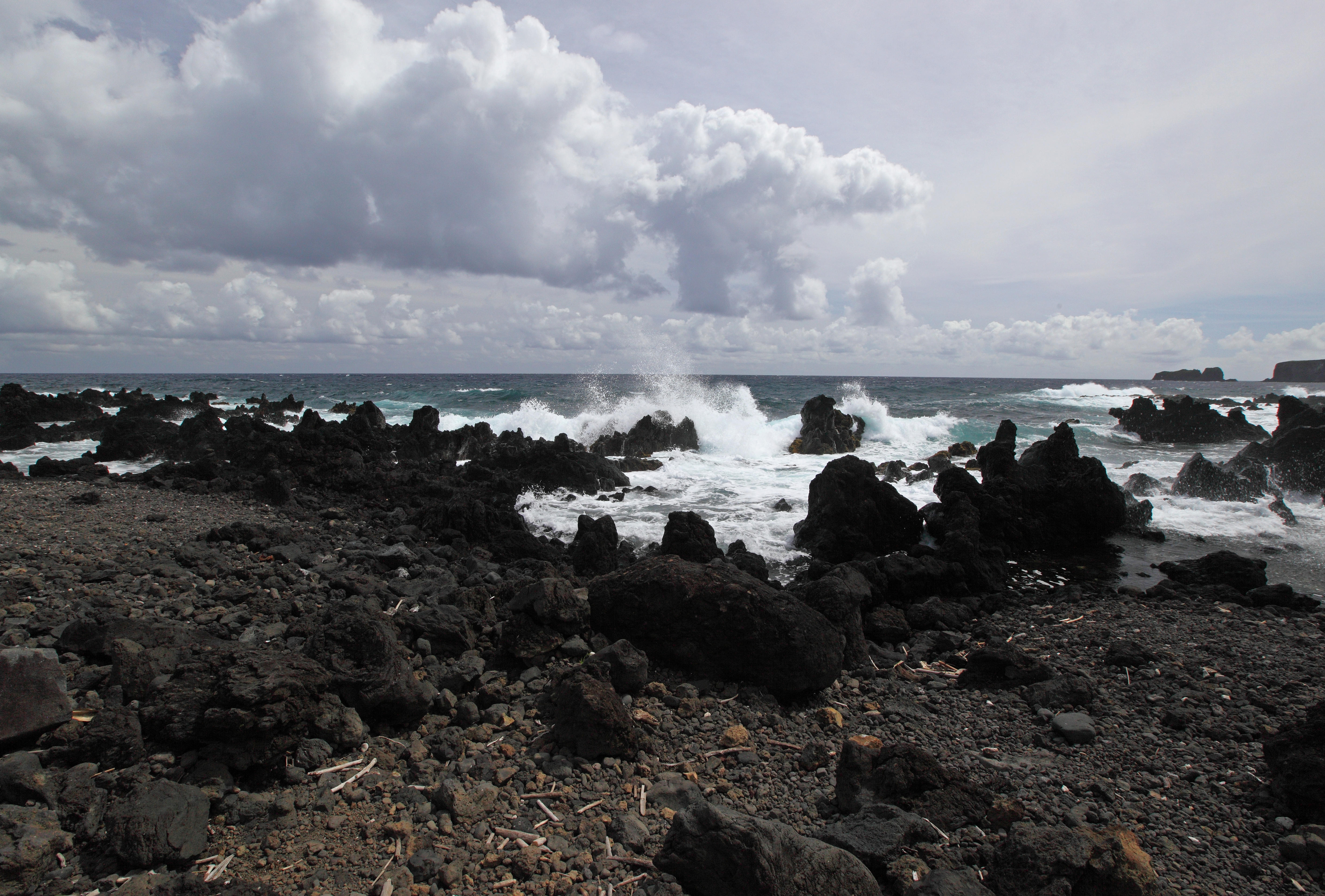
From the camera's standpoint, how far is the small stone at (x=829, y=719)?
4.68 metres

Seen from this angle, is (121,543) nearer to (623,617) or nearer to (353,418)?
(623,617)

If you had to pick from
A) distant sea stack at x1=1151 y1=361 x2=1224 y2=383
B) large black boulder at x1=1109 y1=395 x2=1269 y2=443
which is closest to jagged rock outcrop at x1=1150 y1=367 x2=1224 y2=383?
distant sea stack at x1=1151 y1=361 x2=1224 y2=383

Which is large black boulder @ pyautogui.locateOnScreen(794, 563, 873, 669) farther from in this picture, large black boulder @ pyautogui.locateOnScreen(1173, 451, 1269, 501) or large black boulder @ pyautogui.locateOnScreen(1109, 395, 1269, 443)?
large black boulder @ pyautogui.locateOnScreen(1109, 395, 1269, 443)

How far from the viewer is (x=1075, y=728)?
179 inches

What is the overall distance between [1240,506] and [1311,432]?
18.1ft

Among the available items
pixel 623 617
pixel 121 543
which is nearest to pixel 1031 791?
pixel 623 617

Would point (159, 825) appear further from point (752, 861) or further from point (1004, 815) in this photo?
point (1004, 815)

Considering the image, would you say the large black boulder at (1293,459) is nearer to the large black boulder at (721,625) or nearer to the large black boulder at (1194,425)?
the large black boulder at (1194,425)

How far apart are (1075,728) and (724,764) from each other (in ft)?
8.90

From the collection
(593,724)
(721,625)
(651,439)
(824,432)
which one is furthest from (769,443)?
(593,724)

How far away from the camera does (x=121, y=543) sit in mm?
7105

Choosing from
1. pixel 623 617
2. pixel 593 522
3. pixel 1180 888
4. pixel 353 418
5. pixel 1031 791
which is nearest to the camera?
pixel 1180 888

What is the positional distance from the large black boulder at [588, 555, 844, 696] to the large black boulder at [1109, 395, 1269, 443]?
3388 cm

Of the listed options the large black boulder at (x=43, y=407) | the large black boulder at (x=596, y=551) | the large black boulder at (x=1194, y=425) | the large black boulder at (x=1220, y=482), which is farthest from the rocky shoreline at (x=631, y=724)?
the large black boulder at (x=1194, y=425)
